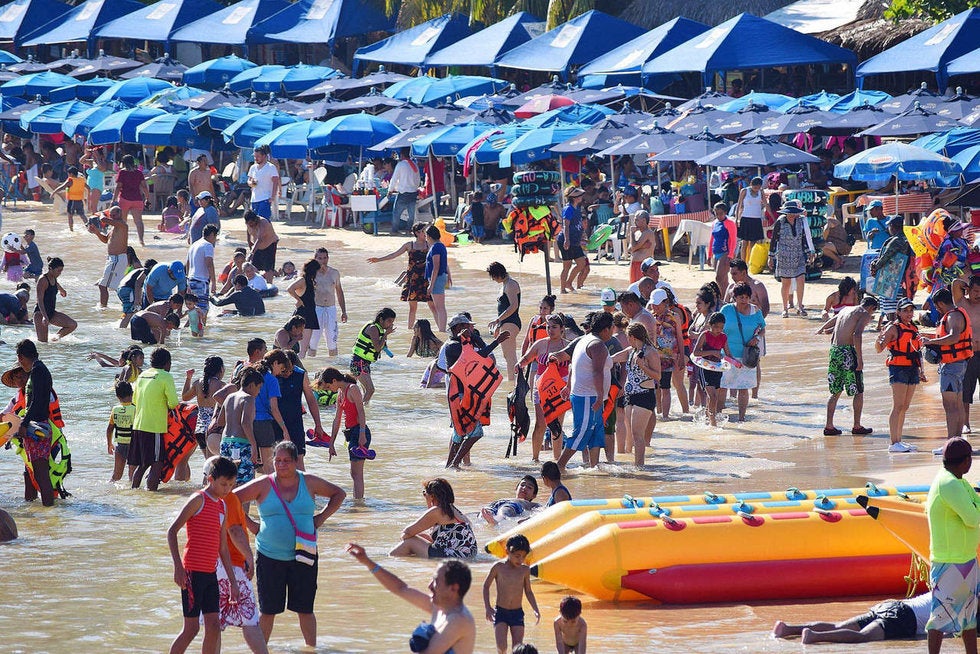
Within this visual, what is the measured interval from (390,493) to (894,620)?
470 cm

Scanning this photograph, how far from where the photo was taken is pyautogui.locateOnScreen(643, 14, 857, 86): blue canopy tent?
30328 mm

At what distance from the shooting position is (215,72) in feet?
133

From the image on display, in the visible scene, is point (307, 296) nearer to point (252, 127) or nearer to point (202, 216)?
point (202, 216)

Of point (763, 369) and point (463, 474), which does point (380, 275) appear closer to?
point (763, 369)

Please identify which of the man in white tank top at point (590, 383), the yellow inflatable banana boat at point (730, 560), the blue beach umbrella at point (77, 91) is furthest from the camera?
the blue beach umbrella at point (77, 91)

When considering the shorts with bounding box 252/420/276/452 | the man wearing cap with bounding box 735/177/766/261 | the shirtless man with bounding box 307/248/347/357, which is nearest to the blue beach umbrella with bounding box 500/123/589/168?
the man wearing cap with bounding box 735/177/766/261

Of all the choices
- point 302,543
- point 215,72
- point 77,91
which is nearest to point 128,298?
point 302,543

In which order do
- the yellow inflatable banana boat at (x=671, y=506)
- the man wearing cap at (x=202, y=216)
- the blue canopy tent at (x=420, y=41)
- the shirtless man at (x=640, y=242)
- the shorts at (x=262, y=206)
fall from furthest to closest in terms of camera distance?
the blue canopy tent at (x=420, y=41)
the shorts at (x=262, y=206)
the man wearing cap at (x=202, y=216)
the shirtless man at (x=640, y=242)
the yellow inflatable banana boat at (x=671, y=506)

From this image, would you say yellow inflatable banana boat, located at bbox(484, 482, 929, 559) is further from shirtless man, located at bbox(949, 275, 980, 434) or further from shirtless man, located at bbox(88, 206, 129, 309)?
shirtless man, located at bbox(88, 206, 129, 309)

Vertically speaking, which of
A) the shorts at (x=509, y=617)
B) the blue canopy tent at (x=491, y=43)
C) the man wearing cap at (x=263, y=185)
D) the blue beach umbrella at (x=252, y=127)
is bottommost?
the shorts at (x=509, y=617)

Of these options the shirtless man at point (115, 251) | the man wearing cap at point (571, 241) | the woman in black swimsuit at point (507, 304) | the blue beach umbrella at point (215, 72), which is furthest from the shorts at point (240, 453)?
the blue beach umbrella at point (215, 72)

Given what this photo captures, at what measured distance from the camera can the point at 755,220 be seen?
21000mm

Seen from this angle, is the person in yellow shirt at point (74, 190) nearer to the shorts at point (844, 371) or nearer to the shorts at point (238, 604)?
the shorts at point (844, 371)

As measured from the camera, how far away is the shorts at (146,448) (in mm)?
11609
